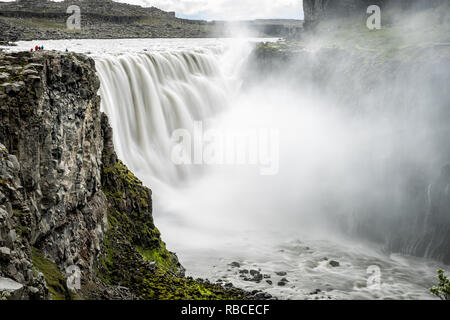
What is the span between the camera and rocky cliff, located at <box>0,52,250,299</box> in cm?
1184

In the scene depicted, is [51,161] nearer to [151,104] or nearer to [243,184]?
[151,104]

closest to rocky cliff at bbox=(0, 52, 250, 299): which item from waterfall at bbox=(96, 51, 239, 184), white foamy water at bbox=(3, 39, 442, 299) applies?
white foamy water at bbox=(3, 39, 442, 299)

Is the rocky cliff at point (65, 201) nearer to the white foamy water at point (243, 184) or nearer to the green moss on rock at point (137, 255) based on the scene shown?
the green moss on rock at point (137, 255)

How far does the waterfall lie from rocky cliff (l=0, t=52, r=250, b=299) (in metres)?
14.0

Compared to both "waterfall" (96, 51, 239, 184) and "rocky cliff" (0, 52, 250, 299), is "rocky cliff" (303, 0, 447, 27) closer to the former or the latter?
"waterfall" (96, 51, 239, 184)

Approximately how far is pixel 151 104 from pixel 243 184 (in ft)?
36.3

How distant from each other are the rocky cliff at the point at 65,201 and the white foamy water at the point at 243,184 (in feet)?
23.4

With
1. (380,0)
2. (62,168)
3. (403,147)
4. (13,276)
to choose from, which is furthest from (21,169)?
(380,0)

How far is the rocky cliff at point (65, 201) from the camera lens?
1184 centimetres

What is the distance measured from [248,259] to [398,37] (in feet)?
121

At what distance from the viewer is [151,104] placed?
129 feet

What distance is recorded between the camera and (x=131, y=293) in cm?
1648

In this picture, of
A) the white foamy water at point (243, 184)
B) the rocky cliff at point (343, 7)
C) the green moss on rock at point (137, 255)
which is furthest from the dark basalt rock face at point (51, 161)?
the rocky cliff at point (343, 7)

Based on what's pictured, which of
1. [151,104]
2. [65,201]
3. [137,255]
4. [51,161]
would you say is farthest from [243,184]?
[51,161]
